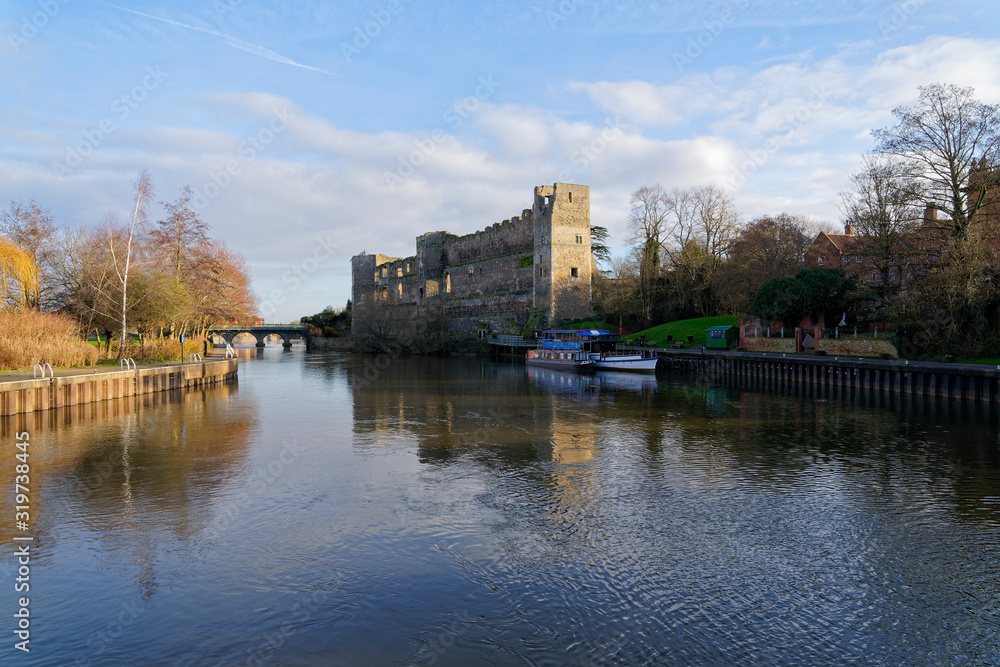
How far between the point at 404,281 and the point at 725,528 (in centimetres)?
7329

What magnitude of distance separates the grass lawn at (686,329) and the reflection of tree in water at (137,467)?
32.5 meters

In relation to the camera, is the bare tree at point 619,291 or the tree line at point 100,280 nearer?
the tree line at point 100,280

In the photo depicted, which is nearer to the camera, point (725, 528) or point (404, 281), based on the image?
point (725, 528)

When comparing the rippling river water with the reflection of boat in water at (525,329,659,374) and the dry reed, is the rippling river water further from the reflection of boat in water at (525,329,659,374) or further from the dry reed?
the reflection of boat in water at (525,329,659,374)

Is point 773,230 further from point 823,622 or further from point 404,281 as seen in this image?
point 404,281

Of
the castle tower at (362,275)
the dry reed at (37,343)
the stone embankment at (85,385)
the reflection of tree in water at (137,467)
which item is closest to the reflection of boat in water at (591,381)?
the reflection of tree in water at (137,467)

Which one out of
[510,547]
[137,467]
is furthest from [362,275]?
[510,547]

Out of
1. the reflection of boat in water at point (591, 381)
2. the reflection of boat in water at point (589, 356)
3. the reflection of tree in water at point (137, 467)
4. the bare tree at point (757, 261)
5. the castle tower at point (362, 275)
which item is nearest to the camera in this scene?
the reflection of tree in water at point (137, 467)

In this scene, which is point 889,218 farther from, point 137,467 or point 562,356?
point 137,467

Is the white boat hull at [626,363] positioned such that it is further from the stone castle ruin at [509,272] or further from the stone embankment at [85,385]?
the stone embankment at [85,385]

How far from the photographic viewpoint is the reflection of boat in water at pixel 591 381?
29.9 meters

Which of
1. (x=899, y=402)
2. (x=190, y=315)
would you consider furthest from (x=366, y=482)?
(x=190, y=315)

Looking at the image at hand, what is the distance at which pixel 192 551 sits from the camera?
829cm

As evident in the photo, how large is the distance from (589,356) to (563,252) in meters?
19.3
